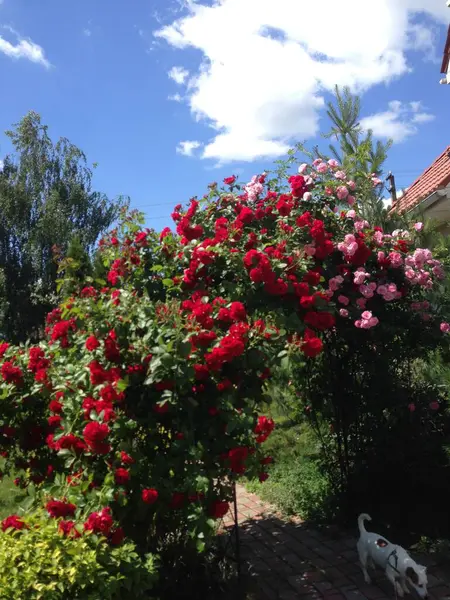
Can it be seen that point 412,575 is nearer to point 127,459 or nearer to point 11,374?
point 127,459

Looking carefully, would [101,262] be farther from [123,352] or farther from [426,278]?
[426,278]

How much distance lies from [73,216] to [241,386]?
16.5 meters

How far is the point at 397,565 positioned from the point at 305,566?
800 millimetres

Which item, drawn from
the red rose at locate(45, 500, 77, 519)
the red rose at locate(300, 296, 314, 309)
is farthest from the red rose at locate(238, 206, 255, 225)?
the red rose at locate(45, 500, 77, 519)

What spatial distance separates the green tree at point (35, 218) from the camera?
1681 cm

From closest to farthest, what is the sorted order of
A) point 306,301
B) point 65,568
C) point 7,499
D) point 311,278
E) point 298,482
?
point 65,568 → point 306,301 → point 311,278 → point 298,482 → point 7,499

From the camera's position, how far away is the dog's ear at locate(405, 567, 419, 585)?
3.07m

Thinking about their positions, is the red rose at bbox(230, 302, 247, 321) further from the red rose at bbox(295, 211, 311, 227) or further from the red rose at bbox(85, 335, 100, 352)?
the red rose at bbox(295, 211, 311, 227)

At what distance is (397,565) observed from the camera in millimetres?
3072

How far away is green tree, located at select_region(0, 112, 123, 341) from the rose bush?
43.3ft

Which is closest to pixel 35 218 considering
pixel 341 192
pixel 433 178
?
pixel 433 178

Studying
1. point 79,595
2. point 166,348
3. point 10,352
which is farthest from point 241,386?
point 10,352

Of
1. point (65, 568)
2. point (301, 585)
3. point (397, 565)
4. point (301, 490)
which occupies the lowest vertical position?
point (301, 585)

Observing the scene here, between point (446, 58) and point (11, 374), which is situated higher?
point (446, 58)
